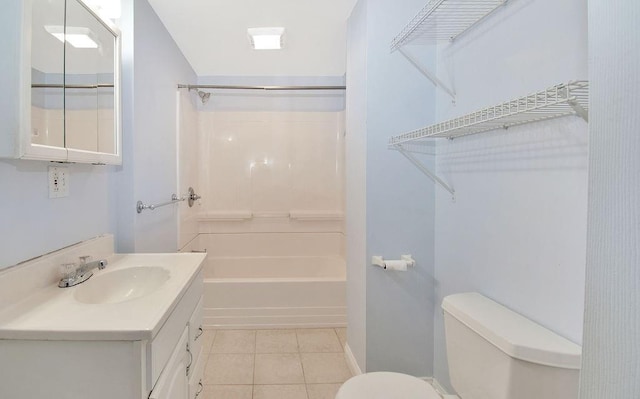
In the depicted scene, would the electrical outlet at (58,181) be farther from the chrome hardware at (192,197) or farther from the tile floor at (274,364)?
the chrome hardware at (192,197)

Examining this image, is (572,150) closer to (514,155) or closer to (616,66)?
(514,155)

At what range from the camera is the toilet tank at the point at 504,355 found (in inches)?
37.0

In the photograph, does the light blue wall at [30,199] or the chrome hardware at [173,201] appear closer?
the light blue wall at [30,199]

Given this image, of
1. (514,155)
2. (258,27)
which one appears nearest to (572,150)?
(514,155)

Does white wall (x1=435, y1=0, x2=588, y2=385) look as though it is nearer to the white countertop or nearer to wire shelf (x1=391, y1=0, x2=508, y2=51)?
wire shelf (x1=391, y1=0, x2=508, y2=51)

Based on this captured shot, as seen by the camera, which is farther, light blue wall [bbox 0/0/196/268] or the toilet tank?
light blue wall [bbox 0/0/196/268]

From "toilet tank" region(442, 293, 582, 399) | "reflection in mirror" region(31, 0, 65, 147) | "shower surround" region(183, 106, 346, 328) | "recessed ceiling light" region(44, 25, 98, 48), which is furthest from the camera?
"shower surround" region(183, 106, 346, 328)

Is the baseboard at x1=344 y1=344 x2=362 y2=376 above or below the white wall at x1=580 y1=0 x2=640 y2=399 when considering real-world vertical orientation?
below

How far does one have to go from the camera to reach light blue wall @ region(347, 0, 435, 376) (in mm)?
1796

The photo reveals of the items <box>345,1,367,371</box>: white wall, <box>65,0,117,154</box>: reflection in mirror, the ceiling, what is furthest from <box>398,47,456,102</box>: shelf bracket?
<box>65,0,117,154</box>: reflection in mirror

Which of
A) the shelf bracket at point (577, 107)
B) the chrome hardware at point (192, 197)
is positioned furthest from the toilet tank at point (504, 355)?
the chrome hardware at point (192, 197)

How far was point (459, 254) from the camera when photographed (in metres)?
1.63

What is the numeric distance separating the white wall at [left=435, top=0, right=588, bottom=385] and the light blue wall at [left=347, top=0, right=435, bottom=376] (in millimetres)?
154

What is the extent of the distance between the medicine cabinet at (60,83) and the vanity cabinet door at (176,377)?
0.79 metres
